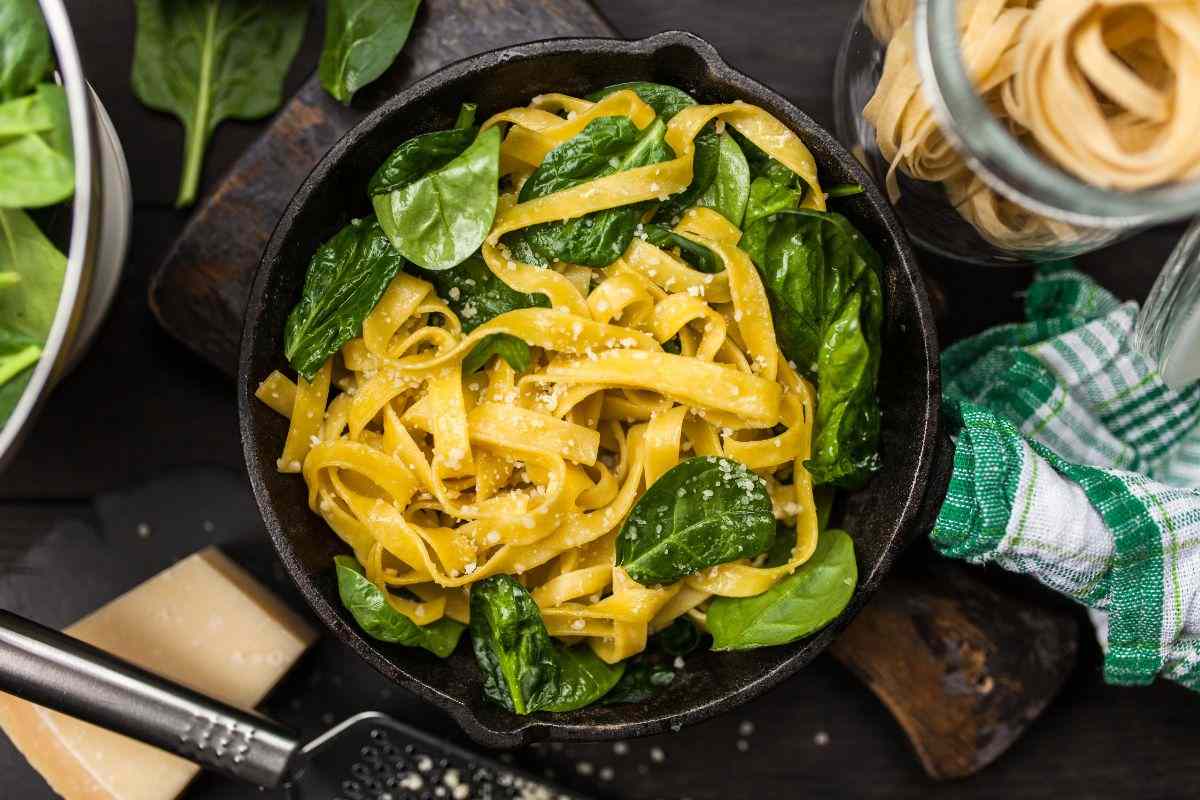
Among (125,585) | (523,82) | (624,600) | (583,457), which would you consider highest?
(523,82)

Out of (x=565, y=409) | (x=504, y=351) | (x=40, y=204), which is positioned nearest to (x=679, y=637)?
(x=565, y=409)

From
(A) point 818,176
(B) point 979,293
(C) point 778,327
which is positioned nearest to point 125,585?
(C) point 778,327

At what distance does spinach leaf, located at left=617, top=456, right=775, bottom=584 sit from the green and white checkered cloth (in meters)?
0.35

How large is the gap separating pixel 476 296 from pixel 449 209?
5.8 inches

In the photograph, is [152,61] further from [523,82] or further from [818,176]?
[818,176]

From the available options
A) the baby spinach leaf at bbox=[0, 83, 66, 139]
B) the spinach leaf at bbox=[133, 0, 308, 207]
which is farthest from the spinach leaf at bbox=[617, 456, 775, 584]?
the spinach leaf at bbox=[133, 0, 308, 207]

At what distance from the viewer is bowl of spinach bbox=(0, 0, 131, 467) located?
1438 mm

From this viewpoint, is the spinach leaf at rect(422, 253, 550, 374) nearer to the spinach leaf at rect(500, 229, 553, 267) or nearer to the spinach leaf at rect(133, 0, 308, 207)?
the spinach leaf at rect(500, 229, 553, 267)

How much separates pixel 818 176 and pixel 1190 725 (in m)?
1.35

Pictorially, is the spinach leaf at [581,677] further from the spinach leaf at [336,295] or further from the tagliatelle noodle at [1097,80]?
the tagliatelle noodle at [1097,80]

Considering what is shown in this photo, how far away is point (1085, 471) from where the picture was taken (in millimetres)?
1807

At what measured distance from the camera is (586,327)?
1.55 metres

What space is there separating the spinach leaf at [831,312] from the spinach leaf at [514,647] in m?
0.47

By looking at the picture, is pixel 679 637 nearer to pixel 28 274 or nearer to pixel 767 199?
pixel 767 199
